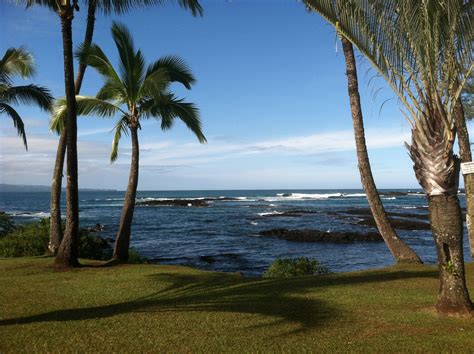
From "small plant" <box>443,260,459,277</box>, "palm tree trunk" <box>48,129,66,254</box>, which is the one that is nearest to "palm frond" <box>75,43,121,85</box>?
"palm tree trunk" <box>48,129,66,254</box>

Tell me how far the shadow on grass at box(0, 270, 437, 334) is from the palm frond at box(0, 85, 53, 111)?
9.46 metres

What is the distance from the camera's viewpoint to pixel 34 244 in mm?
15344

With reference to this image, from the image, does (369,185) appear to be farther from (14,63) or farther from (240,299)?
(14,63)

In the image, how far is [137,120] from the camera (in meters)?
13.4

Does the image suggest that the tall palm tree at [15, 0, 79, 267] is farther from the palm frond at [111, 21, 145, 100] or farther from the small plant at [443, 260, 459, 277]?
the small plant at [443, 260, 459, 277]

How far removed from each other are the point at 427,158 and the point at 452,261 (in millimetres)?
1549

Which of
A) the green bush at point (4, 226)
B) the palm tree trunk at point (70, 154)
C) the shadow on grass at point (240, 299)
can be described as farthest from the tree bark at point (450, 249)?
the green bush at point (4, 226)

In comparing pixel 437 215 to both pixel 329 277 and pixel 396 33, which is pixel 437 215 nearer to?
pixel 396 33

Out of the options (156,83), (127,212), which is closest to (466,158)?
(156,83)

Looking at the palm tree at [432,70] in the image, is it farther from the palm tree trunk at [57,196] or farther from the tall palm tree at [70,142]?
the palm tree trunk at [57,196]

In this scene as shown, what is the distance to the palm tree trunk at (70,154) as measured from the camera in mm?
11375

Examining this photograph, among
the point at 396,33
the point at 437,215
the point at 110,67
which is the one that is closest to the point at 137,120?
the point at 110,67

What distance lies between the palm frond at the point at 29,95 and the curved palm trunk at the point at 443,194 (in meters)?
14.2

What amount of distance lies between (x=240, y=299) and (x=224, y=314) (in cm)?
111
